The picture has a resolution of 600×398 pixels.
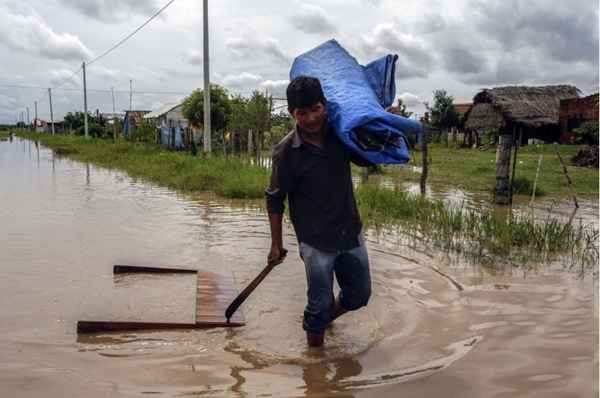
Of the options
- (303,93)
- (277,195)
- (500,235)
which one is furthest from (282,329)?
(500,235)

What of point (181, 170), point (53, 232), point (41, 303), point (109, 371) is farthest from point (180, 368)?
point (181, 170)

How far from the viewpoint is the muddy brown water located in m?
2.79

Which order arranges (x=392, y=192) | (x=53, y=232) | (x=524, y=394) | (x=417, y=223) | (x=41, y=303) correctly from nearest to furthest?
(x=524, y=394)
(x=41, y=303)
(x=53, y=232)
(x=417, y=223)
(x=392, y=192)

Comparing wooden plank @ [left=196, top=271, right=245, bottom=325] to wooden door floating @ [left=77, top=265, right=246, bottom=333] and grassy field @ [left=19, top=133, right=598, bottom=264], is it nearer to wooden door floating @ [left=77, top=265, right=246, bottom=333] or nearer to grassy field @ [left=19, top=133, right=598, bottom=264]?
wooden door floating @ [left=77, top=265, right=246, bottom=333]

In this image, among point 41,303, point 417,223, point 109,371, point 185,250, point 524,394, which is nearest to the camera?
point 524,394

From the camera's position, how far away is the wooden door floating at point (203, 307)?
3393mm

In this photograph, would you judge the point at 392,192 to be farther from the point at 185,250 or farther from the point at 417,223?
the point at 185,250

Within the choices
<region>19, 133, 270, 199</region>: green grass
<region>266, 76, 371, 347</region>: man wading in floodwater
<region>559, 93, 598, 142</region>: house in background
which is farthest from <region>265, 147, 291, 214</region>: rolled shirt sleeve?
<region>559, 93, 598, 142</region>: house in background

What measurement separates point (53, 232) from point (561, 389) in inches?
231

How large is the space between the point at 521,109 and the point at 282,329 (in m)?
6.86

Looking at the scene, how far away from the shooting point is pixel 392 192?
8.69m

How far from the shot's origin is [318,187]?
2.85 m

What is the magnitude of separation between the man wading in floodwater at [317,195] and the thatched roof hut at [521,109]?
6.76 m

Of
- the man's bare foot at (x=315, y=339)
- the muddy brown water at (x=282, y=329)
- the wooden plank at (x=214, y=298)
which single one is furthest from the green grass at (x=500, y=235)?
the man's bare foot at (x=315, y=339)
